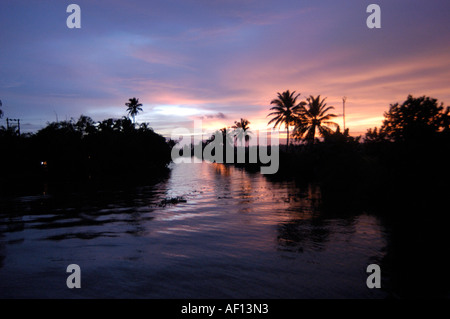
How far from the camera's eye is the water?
791 cm

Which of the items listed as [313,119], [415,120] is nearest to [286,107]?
[313,119]

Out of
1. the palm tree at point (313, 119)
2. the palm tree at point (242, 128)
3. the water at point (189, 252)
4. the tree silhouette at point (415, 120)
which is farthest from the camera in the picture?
the palm tree at point (242, 128)

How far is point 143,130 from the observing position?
227 feet

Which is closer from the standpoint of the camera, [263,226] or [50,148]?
[263,226]

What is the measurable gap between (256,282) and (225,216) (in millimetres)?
9151

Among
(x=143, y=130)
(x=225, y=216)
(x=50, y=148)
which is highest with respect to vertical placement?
(x=143, y=130)

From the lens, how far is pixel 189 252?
10.9m

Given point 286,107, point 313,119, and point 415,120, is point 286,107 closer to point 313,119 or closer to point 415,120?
point 313,119

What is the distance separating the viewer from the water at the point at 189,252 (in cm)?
791

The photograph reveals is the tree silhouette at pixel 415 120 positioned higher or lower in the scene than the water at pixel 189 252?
higher

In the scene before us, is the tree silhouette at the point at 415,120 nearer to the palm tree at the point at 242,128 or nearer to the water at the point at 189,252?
the water at the point at 189,252

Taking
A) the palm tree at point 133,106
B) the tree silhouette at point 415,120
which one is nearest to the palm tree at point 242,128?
the palm tree at point 133,106
